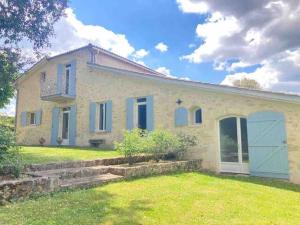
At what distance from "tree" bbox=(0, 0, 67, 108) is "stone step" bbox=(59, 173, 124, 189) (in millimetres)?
6416

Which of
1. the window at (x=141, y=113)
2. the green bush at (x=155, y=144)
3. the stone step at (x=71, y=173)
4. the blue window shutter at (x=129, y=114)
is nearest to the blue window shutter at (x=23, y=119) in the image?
the blue window shutter at (x=129, y=114)

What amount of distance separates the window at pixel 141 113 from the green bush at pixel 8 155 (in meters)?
7.09

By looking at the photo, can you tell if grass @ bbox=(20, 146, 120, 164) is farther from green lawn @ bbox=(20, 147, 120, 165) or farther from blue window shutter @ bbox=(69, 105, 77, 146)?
blue window shutter @ bbox=(69, 105, 77, 146)

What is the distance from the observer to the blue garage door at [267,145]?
9789 mm

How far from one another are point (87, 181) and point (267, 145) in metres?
6.50

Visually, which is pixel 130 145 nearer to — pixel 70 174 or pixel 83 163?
pixel 83 163

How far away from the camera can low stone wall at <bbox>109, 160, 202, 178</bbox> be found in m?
8.52

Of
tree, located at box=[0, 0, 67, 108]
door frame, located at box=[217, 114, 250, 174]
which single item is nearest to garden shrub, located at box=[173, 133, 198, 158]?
door frame, located at box=[217, 114, 250, 174]

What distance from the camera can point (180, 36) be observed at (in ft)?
48.7

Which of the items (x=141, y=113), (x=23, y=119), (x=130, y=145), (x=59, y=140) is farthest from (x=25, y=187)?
(x=23, y=119)

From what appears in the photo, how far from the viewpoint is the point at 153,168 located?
9.32m

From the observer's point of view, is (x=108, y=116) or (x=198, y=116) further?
(x=108, y=116)

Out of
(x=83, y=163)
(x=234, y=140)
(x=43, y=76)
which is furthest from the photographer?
(x=43, y=76)

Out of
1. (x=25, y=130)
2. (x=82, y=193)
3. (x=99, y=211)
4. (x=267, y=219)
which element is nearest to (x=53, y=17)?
(x=82, y=193)
